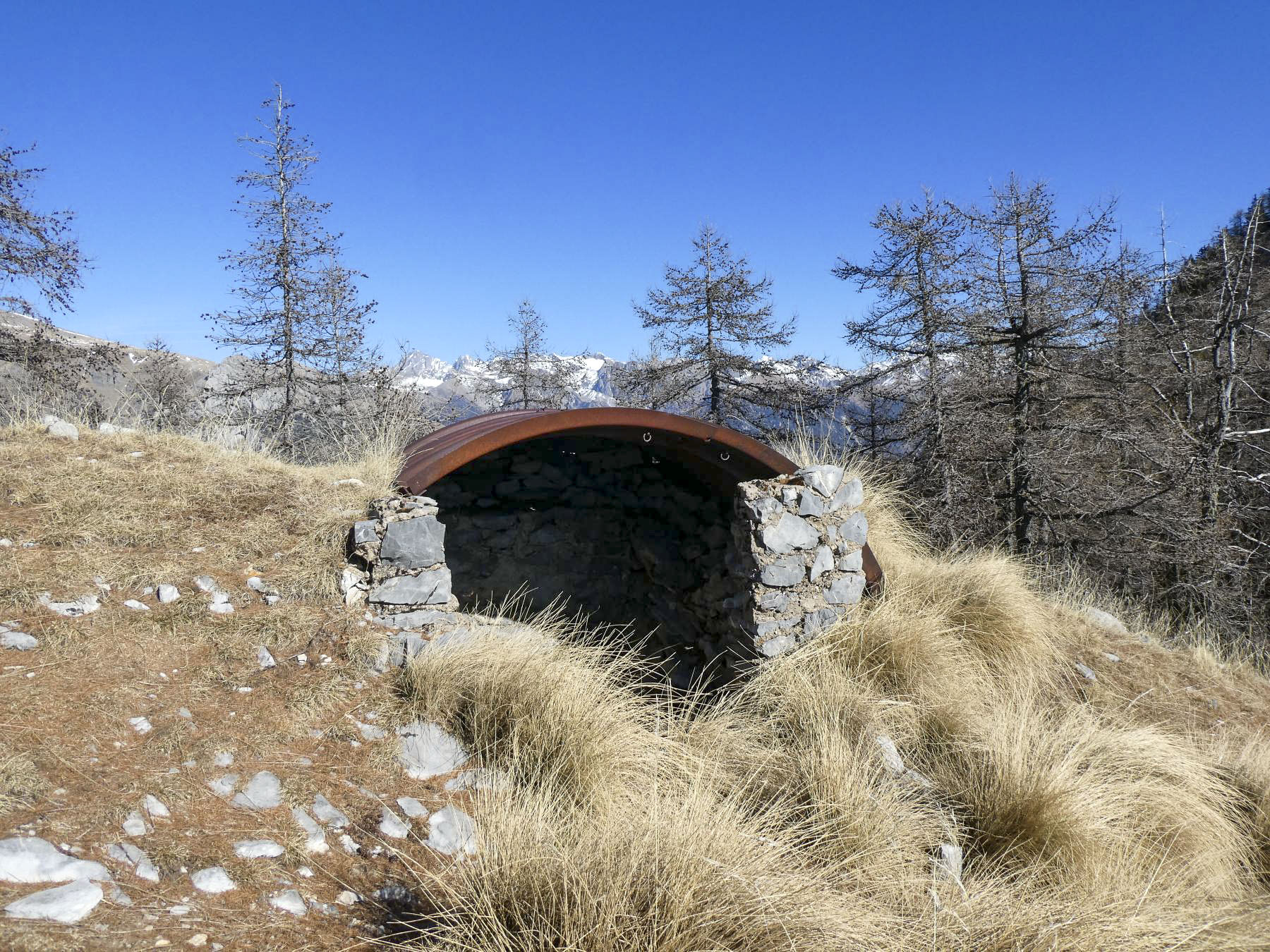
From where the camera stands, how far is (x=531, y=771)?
3266 mm

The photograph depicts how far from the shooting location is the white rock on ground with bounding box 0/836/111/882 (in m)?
2.07

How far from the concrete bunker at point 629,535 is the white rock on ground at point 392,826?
3.60 feet

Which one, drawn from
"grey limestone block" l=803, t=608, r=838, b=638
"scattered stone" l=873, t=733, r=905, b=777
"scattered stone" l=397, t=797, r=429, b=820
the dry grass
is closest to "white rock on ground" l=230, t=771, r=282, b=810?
"scattered stone" l=397, t=797, r=429, b=820

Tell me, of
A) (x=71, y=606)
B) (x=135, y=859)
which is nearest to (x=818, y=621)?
(x=135, y=859)

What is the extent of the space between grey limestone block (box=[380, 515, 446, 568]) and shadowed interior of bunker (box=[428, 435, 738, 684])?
264cm

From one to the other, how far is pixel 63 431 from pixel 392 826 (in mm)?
5031

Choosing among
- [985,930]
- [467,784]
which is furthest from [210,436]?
[985,930]

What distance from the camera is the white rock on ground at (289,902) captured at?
229 cm

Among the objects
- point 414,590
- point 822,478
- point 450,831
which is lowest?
point 450,831

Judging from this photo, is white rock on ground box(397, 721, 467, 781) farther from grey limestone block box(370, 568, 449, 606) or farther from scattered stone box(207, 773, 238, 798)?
grey limestone block box(370, 568, 449, 606)

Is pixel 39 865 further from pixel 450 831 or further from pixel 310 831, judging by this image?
pixel 450 831

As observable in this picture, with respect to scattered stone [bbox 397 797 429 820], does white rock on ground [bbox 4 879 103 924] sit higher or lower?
higher

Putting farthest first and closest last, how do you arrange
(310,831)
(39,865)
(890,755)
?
(890,755) < (310,831) < (39,865)

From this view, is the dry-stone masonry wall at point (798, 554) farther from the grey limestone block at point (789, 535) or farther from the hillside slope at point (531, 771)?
the hillside slope at point (531, 771)
